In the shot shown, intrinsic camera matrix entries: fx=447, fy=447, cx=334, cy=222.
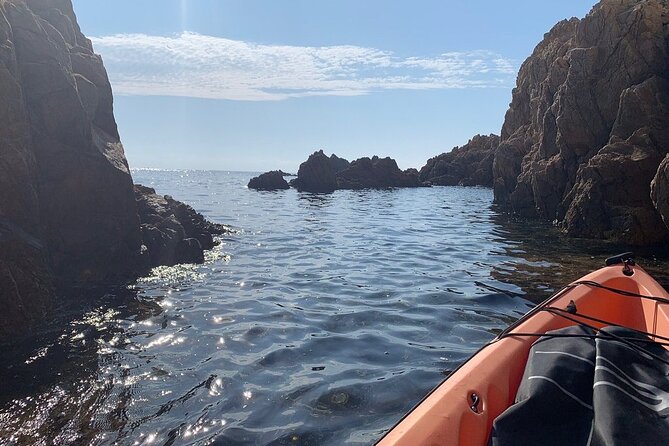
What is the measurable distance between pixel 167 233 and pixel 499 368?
11.2 m

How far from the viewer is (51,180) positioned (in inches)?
381

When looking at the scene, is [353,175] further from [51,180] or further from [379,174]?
[51,180]

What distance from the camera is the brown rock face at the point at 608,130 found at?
16.5 meters

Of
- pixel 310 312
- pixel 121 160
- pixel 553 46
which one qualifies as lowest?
pixel 310 312

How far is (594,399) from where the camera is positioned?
2760mm

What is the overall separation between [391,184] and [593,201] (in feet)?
167

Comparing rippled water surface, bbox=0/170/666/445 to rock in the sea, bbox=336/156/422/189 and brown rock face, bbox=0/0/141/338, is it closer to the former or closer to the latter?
brown rock face, bbox=0/0/141/338

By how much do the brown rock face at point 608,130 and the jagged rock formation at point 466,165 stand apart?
4333 centimetres

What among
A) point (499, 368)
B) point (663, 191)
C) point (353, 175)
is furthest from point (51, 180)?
point (353, 175)

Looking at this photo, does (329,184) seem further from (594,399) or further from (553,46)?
(594,399)

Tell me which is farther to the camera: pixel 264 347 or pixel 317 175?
pixel 317 175

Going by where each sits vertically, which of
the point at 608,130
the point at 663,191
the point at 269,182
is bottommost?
the point at 269,182

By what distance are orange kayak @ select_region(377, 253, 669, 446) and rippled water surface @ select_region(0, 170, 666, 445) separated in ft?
5.12

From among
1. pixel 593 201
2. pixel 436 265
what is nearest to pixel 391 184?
pixel 593 201
